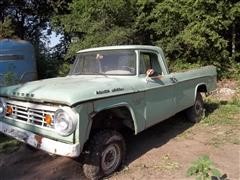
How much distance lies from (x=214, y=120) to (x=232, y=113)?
3.03 ft

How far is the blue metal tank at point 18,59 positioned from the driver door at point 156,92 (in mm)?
5699

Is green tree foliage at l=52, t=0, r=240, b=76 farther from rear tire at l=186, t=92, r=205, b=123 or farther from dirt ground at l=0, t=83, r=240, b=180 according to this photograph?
dirt ground at l=0, t=83, r=240, b=180

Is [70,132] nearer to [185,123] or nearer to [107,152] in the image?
[107,152]

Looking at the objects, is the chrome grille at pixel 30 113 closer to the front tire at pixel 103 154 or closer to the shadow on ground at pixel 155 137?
the front tire at pixel 103 154

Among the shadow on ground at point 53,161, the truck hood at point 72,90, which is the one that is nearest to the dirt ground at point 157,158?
the shadow on ground at point 53,161

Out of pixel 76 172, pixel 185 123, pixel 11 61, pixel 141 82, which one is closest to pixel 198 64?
pixel 185 123

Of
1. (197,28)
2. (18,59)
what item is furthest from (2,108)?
(197,28)

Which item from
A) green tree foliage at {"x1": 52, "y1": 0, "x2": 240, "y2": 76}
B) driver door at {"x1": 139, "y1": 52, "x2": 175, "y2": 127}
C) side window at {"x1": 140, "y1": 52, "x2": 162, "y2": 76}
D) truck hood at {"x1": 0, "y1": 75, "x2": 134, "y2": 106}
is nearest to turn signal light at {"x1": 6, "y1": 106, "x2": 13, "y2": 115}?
truck hood at {"x1": 0, "y1": 75, "x2": 134, "y2": 106}

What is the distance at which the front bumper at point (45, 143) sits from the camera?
14.7ft

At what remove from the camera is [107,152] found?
5152mm

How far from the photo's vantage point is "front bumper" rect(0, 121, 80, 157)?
447cm

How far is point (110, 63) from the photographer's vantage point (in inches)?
242

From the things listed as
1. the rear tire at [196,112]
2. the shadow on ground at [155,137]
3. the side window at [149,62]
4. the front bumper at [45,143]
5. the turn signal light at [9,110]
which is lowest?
the shadow on ground at [155,137]

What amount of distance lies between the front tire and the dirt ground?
0.18m
